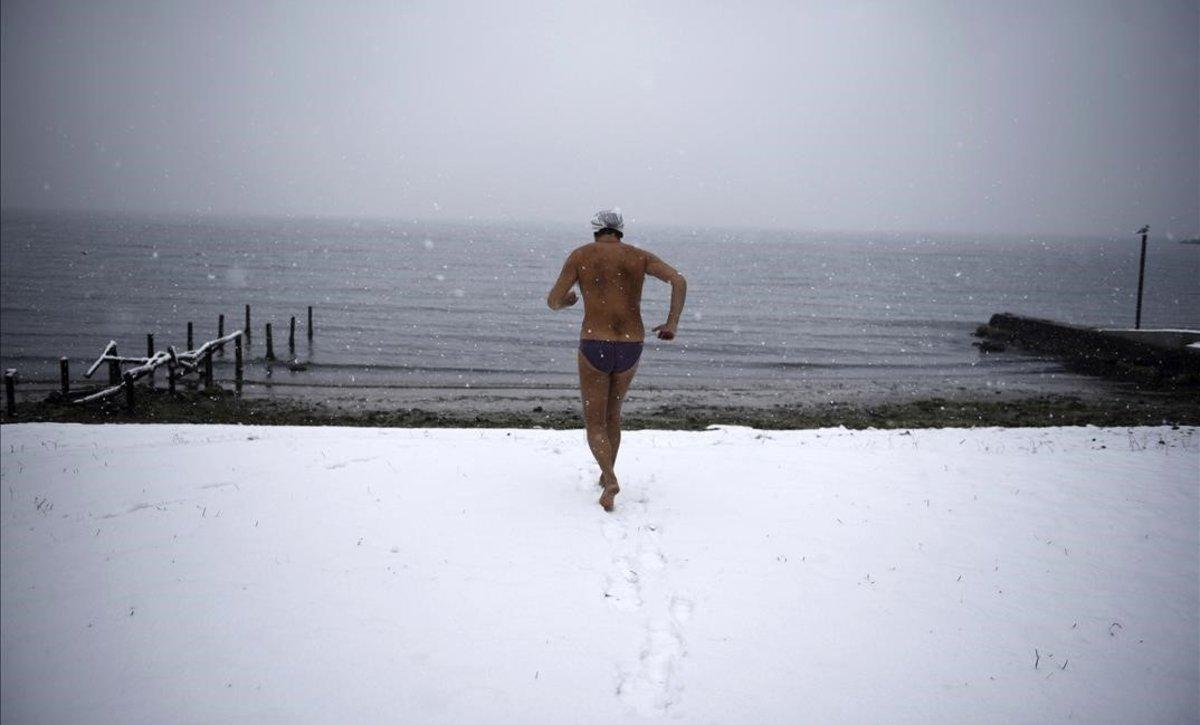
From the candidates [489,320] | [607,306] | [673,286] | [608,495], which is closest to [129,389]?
[608,495]

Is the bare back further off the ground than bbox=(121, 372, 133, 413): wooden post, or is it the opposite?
the bare back

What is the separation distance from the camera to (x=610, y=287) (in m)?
5.82

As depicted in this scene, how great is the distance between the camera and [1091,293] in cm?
7131

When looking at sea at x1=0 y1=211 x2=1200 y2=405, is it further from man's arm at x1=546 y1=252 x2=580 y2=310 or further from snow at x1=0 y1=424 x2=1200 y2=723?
man's arm at x1=546 y1=252 x2=580 y2=310

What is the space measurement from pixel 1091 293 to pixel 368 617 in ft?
285

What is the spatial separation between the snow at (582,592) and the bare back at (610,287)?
1.65 metres

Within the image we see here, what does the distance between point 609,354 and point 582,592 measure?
2.16 metres

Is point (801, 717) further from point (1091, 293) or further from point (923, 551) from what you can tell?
point (1091, 293)

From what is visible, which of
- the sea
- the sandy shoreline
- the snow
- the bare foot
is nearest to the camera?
the snow

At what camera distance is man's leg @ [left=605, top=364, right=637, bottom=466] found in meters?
6.04

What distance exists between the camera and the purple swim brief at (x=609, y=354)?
5859 millimetres

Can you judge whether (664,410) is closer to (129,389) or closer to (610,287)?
(610,287)

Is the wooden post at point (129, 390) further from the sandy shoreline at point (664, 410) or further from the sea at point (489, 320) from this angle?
the sea at point (489, 320)

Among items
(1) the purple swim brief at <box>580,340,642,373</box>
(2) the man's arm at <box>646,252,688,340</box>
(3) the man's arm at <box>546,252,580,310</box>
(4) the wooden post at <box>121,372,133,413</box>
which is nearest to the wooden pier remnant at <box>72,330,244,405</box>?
(4) the wooden post at <box>121,372,133,413</box>
